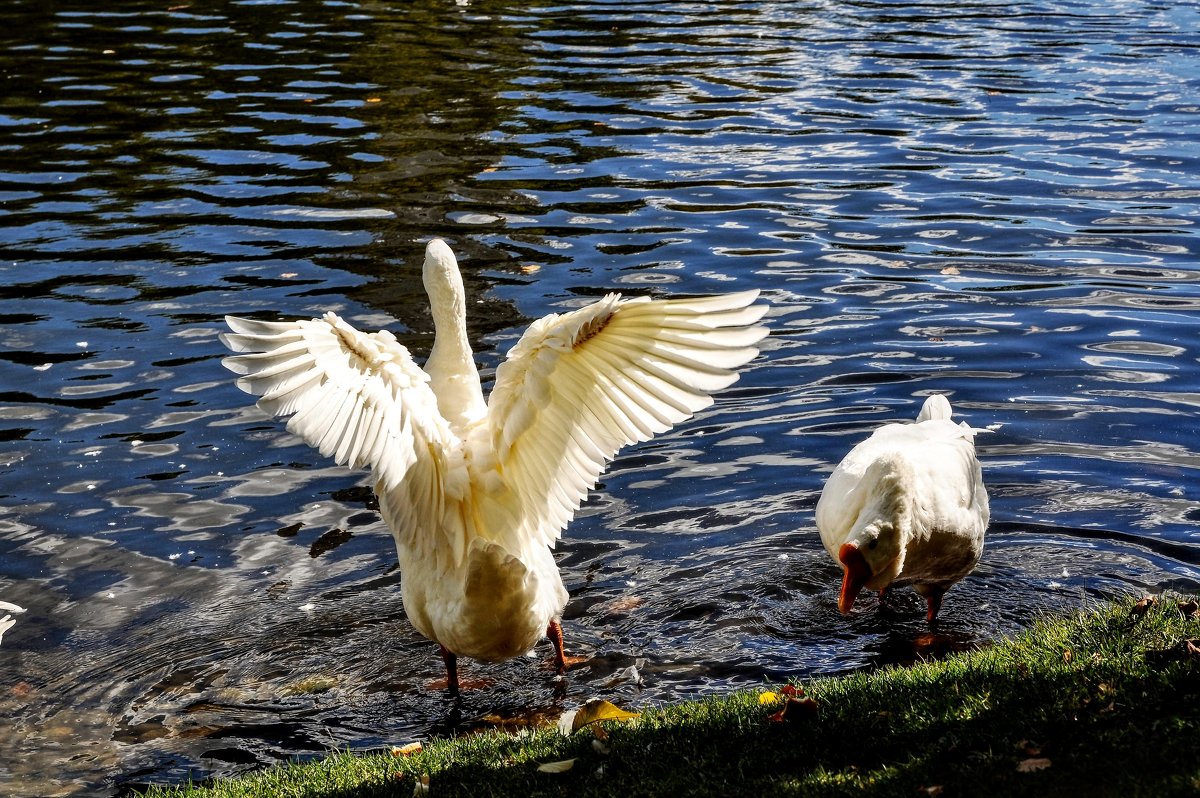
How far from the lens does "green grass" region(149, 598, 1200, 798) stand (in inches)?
163

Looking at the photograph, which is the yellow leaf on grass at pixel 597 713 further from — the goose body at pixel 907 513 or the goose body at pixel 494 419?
the goose body at pixel 907 513

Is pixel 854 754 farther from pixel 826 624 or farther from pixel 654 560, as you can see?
pixel 654 560

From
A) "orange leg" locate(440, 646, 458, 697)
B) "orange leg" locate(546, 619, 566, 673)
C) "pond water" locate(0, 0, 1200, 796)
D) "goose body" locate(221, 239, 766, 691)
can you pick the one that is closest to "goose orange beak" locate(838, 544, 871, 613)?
"pond water" locate(0, 0, 1200, 796)

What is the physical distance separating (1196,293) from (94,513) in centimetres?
855

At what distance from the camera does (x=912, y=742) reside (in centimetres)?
452

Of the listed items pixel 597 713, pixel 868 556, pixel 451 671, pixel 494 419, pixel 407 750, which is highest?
pixel 494 419

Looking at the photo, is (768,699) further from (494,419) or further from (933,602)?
(933,602)

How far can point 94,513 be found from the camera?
26.4 ft

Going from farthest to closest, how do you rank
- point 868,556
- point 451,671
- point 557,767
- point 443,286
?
point 443,286, point 451,671, point 868,556, point 557,767

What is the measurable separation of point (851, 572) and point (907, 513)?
1.28 ft

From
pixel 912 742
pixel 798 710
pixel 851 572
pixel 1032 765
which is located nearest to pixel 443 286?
pixel 851 572

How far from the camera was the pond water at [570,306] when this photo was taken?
6668mm

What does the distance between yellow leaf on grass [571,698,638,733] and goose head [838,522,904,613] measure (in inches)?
48.6

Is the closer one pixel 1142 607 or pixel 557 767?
pixel 557 767
